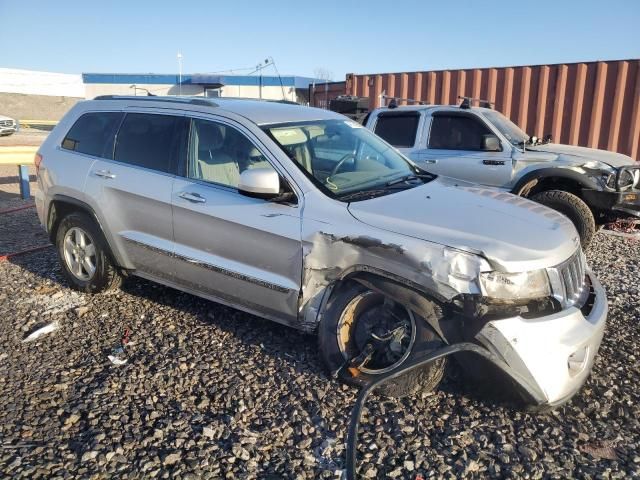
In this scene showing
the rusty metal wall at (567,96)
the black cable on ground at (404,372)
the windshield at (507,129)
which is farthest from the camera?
the rusty metal wall at (567,96)

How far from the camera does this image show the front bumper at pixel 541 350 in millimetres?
2848

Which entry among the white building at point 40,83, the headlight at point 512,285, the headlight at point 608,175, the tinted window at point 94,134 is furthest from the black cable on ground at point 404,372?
the white building at point 40,83

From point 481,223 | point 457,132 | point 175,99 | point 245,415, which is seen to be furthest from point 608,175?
point 245,415

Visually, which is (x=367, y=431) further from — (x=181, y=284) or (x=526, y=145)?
(x=526, y=145)

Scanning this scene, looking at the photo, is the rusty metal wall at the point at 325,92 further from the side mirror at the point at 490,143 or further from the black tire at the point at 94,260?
the black tire at the point at 94,260

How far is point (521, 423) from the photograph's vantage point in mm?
3086

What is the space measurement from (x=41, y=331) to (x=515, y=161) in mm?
5545

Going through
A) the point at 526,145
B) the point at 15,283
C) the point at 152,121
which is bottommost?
the point at 15,283

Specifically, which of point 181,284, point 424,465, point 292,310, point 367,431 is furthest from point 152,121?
point 424,465

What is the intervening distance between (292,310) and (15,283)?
3244 millimetres

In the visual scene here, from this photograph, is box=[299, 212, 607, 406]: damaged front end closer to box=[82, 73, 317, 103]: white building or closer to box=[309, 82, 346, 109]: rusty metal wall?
box=[309, 82, 346, 109]: rusty metal wall

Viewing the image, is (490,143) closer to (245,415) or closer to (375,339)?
(375,339)

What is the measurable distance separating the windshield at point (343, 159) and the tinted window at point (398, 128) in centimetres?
334

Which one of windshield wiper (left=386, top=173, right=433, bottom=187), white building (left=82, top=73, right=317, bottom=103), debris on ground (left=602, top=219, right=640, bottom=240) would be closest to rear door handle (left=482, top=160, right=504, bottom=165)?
debris on ground (left=602, top=219, right=640, bottom=240)
